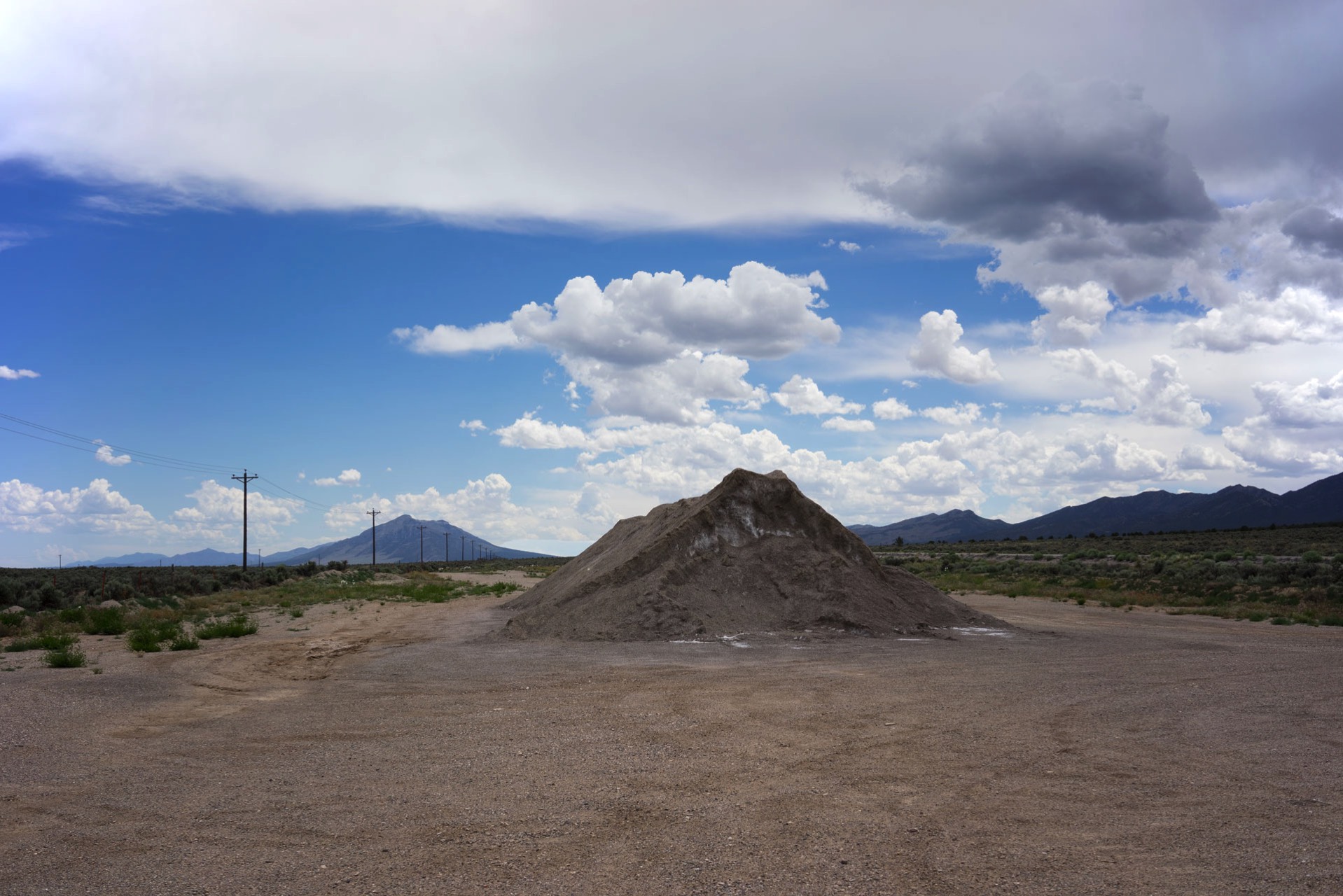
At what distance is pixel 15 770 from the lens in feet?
27.0

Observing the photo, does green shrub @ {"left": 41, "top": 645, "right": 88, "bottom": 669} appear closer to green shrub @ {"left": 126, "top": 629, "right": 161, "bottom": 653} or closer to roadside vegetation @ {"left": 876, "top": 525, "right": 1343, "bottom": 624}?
green shrub @ {"left": 126, "top": 629, "right": 161, "bottom": 653}

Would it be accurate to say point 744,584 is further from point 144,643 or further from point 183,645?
point 144,643

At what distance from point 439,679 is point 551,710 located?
3.80 metres

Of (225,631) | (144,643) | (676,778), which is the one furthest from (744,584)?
(676,778)

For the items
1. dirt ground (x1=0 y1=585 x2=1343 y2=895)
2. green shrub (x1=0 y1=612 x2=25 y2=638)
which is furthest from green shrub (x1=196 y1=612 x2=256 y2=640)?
dirt ground (x1=0 y1=585 x2=1343 y2=895)

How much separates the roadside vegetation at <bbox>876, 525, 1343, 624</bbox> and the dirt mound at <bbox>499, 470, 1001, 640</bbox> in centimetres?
1307

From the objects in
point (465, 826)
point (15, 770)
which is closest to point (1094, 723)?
point (465, 826)

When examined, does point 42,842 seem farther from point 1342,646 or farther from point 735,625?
point 1342,646

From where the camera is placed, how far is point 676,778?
26.0 feet

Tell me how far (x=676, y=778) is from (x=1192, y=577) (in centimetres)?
4070

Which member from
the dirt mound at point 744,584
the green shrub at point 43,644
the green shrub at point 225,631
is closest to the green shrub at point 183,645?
the green shrub at point 225,631

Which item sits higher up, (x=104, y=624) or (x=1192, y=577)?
(x=104, y=624)

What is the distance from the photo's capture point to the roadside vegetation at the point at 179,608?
59.7 ft

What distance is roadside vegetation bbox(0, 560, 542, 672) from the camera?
717 inches
